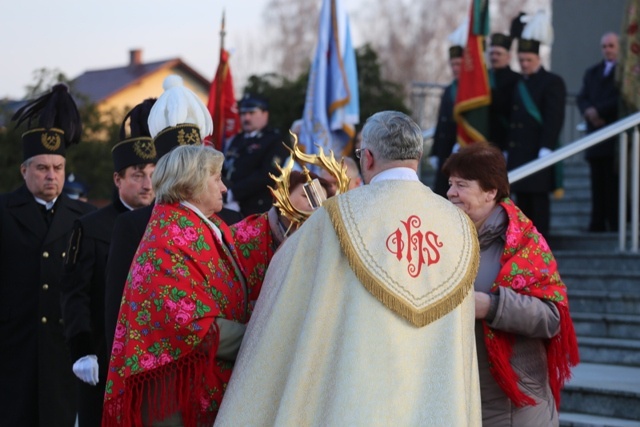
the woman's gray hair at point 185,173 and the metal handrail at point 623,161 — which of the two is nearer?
the woman's gray hair at point 185,173

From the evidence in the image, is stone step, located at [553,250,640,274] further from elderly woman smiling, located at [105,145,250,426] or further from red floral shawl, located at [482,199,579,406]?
elderly woman smiling, located at [105,145,250,426]

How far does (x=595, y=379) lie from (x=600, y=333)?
1.07 meters

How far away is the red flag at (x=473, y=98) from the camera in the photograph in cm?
1086

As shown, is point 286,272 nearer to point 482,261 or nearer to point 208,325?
point 208,325

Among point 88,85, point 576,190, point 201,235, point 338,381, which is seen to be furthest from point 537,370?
point 88,85

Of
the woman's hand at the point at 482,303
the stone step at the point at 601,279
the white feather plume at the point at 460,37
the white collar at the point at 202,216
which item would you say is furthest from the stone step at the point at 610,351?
the white feather plume at the point at 460,37

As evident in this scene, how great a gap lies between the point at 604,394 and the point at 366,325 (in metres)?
3.51

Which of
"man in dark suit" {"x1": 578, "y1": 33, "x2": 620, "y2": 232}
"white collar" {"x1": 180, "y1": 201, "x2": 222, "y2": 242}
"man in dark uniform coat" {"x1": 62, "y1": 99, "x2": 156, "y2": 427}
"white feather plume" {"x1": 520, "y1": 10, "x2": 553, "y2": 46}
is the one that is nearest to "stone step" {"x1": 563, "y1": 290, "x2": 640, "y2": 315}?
"man in dark suit" {"x1": 578, "y1": 33, "x2": 620, "y2": 232}

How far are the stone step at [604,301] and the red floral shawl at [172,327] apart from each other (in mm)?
4593

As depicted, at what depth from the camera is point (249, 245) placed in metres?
5.38

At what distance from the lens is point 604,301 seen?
354 inches

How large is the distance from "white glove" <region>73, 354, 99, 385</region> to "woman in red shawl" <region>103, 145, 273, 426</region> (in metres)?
1.11

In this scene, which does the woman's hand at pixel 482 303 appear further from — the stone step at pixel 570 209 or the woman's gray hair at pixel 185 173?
the stone step at pixel 570 209

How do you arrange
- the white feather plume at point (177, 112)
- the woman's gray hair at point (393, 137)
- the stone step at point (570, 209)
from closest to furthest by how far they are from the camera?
the woman's gray hair at point (393, 137), the white feather plume at point (177, 112), the stone step at point (570, 209)
